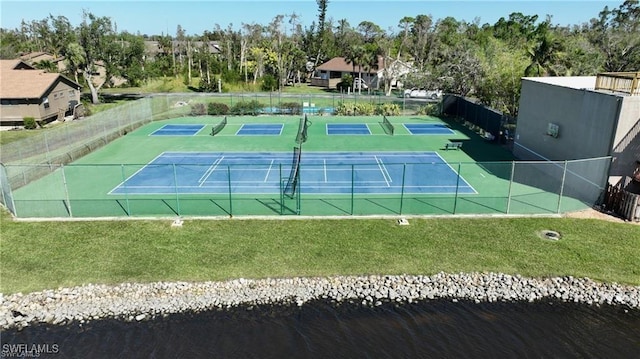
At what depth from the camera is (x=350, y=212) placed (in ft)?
61.8

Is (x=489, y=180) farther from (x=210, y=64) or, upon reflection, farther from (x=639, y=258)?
(x=210, y=64)

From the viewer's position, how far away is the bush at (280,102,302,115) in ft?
145

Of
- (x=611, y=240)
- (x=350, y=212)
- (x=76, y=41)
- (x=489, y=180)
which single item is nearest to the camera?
(x=611, y=240)

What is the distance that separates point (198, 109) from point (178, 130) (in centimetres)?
691

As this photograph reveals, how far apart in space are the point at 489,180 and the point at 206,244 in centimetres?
1495

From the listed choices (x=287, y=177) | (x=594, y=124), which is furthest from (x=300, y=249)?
(x=594, y=124)

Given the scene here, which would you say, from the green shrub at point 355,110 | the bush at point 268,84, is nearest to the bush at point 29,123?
the green shrub at point 355,110

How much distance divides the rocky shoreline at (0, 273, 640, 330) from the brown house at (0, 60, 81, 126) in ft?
94.8

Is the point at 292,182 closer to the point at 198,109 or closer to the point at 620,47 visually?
the point at 198,109

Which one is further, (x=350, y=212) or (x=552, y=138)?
(x=552, y=138)

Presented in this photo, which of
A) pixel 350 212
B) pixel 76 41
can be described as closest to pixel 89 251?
pixel 350 212

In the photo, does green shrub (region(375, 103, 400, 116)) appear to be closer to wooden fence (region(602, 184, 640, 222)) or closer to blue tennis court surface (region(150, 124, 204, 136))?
blue tennis court surface (region(150, 124, 204, 136))

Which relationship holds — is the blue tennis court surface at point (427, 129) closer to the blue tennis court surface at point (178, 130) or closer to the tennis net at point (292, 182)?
the tennis net at point (292, 182)

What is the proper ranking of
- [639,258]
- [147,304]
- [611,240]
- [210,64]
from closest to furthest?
[147,304] → [639,258] → [611,240] → [210,64]
